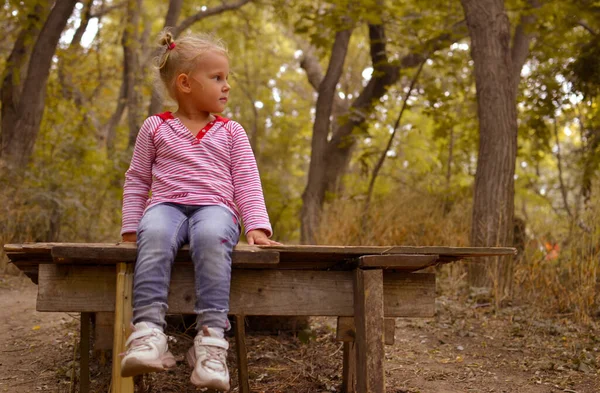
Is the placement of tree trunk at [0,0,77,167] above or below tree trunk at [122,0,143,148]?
below

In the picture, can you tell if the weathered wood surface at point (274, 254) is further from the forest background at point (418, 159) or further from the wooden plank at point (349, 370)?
the forest background at point (418, 159)

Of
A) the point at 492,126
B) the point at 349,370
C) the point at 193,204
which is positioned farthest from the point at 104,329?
the point at 492,126

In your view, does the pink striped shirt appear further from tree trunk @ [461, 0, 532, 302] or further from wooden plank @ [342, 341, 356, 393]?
tree trunk @ [461, 0, 532, 302]

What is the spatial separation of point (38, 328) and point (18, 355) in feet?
2.32

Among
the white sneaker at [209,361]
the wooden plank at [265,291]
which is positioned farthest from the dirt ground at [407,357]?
the white sneaker at [209,361]

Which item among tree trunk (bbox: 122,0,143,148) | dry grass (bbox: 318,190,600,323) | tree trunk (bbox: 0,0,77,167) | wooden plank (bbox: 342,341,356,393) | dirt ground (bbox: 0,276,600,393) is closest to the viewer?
wooden plank (bbox: 342,341,356,393)

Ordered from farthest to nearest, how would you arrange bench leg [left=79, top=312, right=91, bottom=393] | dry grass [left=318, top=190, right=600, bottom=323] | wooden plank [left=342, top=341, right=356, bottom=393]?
dry grass [left=318, top=190, right=600, bottom=323] → wooden plank [left=342, top=341, right=356, bottom=393] → bench leg [left=79, top=312, right=91, bottom=393]

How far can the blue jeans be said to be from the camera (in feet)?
8.36

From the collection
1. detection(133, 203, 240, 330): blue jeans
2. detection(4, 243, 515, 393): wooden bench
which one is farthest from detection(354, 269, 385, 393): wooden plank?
detection(133, 203, 240, 330): blue jeans

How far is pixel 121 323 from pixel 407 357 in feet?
7.90

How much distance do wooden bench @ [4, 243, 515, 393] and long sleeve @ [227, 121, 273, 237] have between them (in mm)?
237

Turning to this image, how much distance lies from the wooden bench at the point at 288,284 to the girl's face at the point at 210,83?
798 millimetres

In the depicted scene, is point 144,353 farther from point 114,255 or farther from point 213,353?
point 114,255

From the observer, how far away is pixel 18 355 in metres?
4.25
